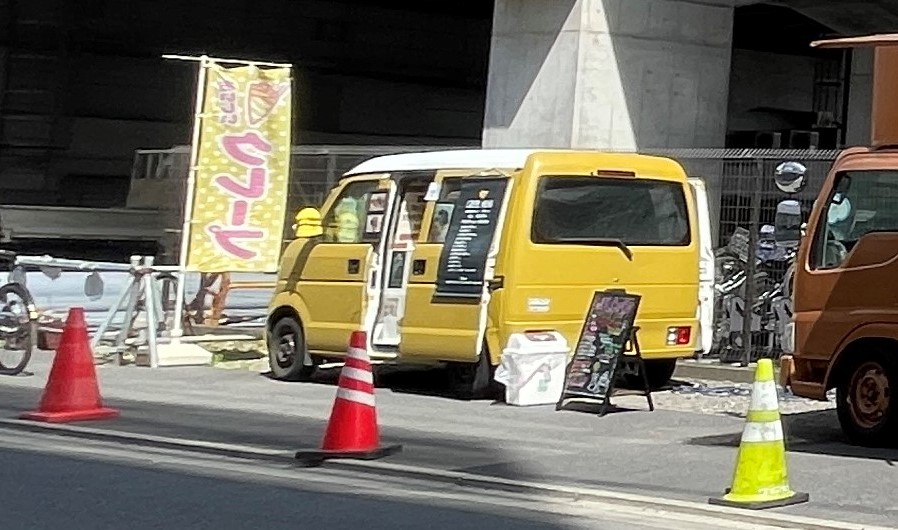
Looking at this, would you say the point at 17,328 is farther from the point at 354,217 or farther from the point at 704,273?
the point at 704,273

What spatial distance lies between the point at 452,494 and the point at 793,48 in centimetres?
3843

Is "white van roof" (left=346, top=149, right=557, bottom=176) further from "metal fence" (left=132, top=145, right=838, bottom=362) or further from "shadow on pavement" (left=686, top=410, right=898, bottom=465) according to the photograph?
"shadow on pavement" (left=686, top=410, right=898, bottom=465)

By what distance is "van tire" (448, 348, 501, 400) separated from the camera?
48.5 ft

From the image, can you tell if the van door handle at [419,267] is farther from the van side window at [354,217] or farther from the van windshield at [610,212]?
the van windshield at [610,212]

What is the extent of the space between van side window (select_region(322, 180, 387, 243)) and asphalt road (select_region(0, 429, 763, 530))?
475cm

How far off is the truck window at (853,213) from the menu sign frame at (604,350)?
189cm

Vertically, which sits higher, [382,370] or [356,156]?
[356,156]

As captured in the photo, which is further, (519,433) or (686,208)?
(686,208)

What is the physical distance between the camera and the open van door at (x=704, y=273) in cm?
1580

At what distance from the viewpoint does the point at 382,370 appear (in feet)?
56.4

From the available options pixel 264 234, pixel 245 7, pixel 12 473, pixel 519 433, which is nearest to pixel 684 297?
pixel 519 433

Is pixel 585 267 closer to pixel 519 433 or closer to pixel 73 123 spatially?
pixel 519 433

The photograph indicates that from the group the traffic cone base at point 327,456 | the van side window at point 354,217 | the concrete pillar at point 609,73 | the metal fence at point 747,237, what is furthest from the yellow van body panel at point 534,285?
the concrete pillar at point 609,73

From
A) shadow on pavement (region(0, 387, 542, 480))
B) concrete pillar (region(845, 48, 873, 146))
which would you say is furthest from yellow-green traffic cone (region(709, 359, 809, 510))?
concrete pillar (region(845, 48, 873, 146))
